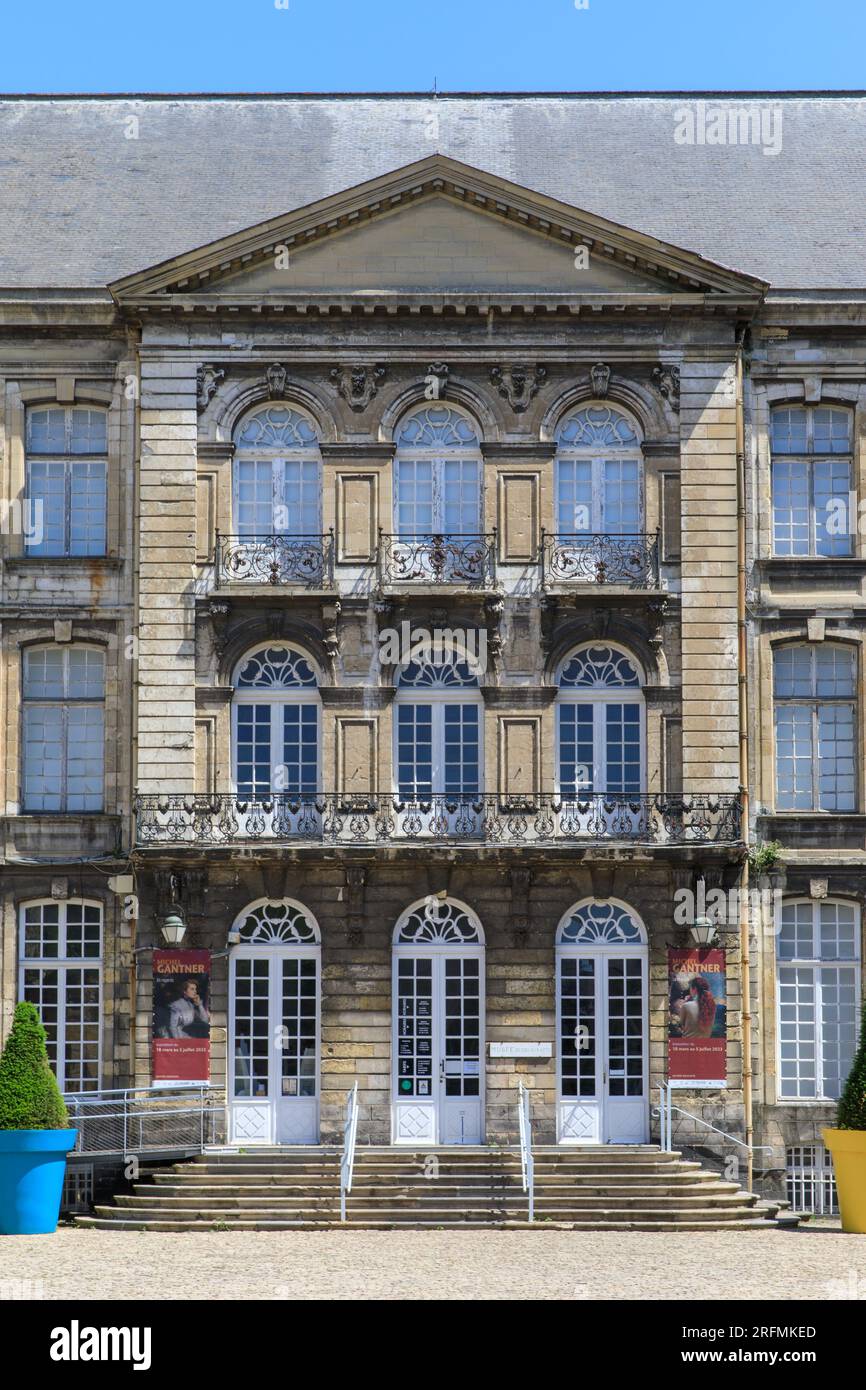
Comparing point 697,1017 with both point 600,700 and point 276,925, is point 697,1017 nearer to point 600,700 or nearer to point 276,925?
point 600,700

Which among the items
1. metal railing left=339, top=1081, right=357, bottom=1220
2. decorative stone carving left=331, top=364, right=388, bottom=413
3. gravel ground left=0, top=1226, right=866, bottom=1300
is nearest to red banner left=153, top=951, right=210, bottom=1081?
metal railing left=339, top=1081, right=357, bottom=1220

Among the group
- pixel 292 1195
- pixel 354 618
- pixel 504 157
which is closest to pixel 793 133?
pixel 504 157

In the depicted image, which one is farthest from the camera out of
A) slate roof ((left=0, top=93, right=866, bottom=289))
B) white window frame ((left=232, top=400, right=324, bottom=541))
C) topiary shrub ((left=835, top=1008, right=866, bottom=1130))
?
slate roof ((left=0, top=93, right=866, bottom=289))

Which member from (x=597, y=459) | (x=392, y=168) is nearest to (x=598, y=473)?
(x=597, y=459)

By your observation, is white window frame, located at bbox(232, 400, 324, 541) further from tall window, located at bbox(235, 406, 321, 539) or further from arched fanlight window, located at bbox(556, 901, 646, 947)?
arched fanlight window, located at bbox(556, 901, 646, 947)

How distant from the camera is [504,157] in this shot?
31.2 meters

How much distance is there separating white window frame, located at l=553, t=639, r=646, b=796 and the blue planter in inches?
319

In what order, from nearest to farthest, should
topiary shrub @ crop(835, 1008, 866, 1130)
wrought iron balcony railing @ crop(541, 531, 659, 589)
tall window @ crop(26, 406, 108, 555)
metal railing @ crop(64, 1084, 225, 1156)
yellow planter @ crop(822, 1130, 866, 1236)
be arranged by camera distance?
yellow planter @ crop(822, 1130, 866, 1236), topiary shrub @ crop(835, 1008, 866, 1130), metal railing @ crop(64, 1084, 225, 1156), wrought iron balcony railing @ crop(541, 531, 659, 589), tall window @ crop(26, 406, 108, 555)

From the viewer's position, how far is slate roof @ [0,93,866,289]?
29.3m

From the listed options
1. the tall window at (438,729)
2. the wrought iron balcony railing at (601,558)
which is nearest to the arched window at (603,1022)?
the tall window at (438,729)

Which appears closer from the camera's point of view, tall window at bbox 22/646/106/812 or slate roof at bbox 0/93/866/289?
tall window at bbox 22/646/106/812

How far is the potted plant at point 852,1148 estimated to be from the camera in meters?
23.0

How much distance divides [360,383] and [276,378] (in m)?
1.04

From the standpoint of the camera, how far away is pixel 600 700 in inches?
1062
